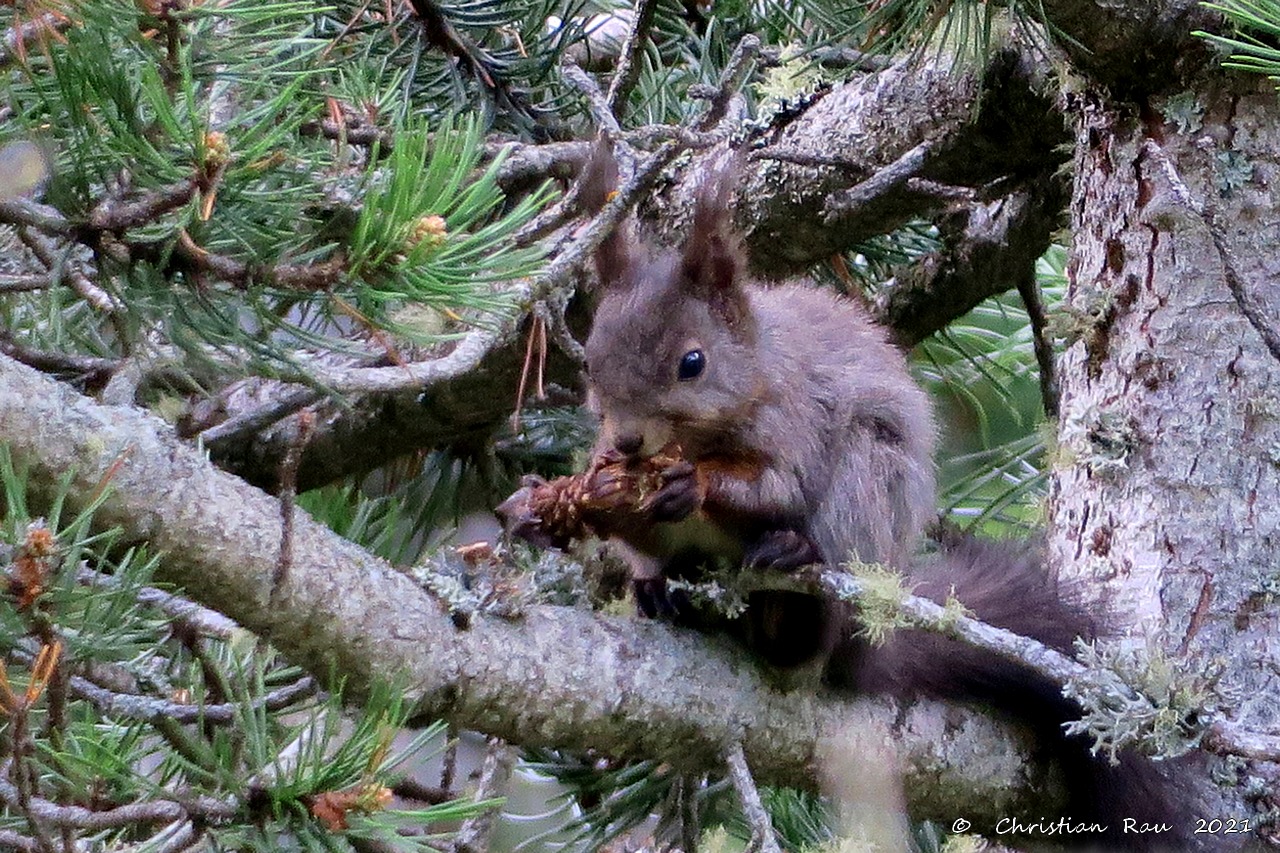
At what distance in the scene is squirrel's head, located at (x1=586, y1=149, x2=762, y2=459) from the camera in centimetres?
150

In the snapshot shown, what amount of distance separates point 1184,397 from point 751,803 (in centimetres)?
61

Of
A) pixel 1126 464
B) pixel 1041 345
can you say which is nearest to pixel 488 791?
pixel 1126 464

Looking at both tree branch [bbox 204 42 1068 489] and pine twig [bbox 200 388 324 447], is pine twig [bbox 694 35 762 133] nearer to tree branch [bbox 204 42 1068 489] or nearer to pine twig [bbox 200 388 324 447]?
tree branch [bbox 204 42 1068 489]

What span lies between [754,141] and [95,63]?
998mm

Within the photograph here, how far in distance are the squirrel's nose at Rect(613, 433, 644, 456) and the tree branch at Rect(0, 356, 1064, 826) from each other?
18 cm

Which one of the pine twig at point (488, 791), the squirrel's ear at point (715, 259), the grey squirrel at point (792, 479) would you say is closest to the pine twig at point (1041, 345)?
the grey squirrel at point (792, 479)

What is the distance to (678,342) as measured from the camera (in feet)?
5.00

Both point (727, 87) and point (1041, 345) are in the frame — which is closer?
point (727, 87)

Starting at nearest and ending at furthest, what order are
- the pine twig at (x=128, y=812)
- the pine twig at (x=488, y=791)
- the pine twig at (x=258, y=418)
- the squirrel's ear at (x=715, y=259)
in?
the pine twig at (x=128, y=812) < the pine twig at (x=488, y=791) < the squirrel's ear at (x=715, y=259) < the pine twig at (x=258, y=418)

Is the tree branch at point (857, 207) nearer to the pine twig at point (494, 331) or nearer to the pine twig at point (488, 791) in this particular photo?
the pine twig at point (494, 331)

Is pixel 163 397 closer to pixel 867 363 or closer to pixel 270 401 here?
pixel 270 401

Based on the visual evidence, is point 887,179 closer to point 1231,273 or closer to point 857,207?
point 857,207

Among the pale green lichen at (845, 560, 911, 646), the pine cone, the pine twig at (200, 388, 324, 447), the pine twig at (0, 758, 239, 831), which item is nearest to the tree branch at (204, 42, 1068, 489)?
the pine twig at (200, 388, 324, 447)

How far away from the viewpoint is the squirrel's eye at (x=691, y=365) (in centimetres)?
152
